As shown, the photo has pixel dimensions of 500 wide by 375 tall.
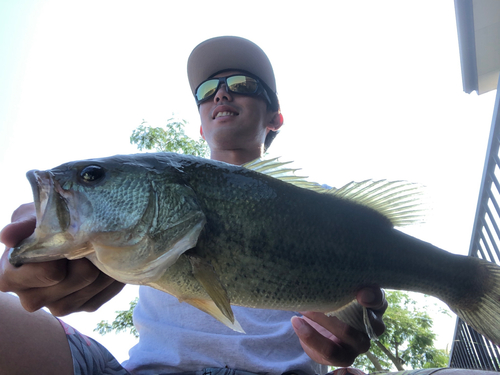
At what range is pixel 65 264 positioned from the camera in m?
1.25

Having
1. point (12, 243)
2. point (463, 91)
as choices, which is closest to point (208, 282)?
point (12, 243)

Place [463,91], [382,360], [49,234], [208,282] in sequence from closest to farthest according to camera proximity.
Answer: [49,234] → [208,282] → [463,91] → [382,360]

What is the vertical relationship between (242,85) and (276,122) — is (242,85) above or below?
above

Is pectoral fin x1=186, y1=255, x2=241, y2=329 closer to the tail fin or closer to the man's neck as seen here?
the tail fin

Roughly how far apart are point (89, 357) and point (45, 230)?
4.04 ft

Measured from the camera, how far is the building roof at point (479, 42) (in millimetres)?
4477

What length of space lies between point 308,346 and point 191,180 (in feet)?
3.95

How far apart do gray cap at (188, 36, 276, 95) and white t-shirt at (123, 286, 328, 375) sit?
9.11 ft

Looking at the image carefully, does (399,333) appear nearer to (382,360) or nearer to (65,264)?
(382,360)

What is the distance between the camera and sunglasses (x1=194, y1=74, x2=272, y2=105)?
11.3 ft

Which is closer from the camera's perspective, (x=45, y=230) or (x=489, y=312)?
(x=45, y=230)

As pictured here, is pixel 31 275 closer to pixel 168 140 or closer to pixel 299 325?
pixel 299 325

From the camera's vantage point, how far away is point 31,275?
1204 millimetres

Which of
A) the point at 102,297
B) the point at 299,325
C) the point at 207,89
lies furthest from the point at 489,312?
the point at 207,89
